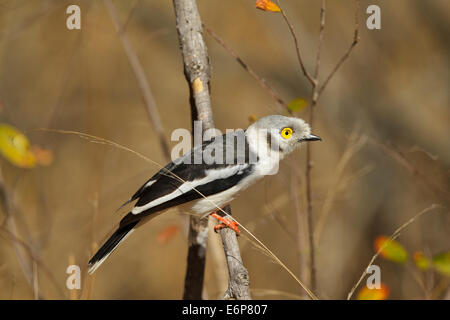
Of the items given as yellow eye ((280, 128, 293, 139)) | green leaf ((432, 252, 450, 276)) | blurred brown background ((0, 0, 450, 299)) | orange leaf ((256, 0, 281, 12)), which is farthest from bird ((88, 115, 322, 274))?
blurred brown background ((0, 0, 450, 299))

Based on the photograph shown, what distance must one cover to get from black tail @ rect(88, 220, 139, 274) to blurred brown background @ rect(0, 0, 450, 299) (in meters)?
1.95

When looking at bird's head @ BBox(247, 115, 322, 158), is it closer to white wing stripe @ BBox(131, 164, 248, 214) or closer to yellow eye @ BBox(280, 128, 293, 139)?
yellow eye @ BBox(280, 128, 293, 139)

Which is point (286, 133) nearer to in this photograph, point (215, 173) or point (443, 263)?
point (215, 173)

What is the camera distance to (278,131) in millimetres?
3158

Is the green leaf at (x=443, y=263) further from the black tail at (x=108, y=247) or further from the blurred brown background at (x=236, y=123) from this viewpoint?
the blurred brown background at (x=236, y=123)

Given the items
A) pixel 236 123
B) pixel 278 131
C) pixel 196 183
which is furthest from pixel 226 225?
pixel 236 123

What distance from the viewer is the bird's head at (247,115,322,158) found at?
3.15m

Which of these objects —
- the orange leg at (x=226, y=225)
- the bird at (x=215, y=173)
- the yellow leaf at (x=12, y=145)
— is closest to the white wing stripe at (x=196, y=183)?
the bird at (x=215, y=173)

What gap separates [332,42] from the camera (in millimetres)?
6562

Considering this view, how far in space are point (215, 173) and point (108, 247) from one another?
843 millimetres

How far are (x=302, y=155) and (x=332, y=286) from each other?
192 centimetres
